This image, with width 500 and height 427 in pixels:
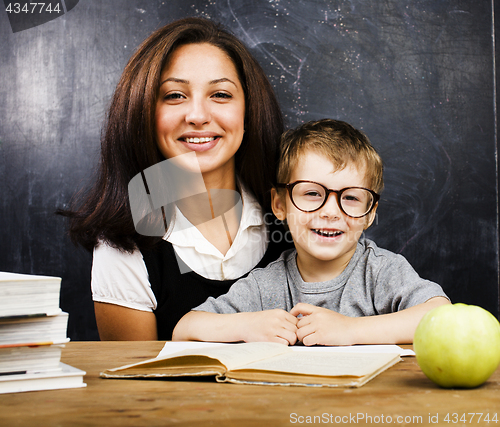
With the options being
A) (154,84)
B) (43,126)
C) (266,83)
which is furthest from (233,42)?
(43,126)

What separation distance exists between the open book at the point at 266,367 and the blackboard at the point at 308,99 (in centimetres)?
135

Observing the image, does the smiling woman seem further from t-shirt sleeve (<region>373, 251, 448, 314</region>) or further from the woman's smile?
t-shirt sleeve (<region>373, 251, 448, 314</region>)

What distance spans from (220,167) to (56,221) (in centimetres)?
81

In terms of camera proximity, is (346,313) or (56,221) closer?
(346,313)

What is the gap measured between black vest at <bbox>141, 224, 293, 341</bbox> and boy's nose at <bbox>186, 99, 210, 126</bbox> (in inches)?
15.6

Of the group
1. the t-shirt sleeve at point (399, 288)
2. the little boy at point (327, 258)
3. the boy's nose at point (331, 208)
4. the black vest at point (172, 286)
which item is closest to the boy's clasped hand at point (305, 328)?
the little boy at point (327, 258)

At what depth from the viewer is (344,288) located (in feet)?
4.34

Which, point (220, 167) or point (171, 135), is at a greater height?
point (171, 135)

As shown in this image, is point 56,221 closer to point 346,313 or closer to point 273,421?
point 346,313

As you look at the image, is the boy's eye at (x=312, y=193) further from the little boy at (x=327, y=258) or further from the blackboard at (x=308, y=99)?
the blackboard at (x=308, y=99)

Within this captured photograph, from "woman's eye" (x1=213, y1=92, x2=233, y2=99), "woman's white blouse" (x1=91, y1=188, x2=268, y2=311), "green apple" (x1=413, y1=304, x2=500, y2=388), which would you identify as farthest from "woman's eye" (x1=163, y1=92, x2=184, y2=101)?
"green apple" (x1=413, y1=304, x2=500, y2=388)

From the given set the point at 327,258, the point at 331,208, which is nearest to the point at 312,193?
the point at 331,208

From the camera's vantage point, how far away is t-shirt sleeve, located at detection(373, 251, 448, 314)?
1.16 m

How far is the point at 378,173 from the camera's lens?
1.42 metres
